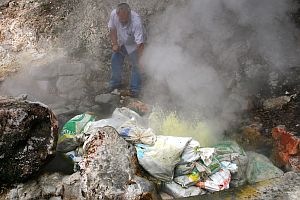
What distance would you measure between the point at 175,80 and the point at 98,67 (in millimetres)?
1471

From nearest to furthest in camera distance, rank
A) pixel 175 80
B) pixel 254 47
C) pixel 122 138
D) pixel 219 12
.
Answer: pixel 122 138, pixel 175 80, pixel 254 47, pixel 219 12

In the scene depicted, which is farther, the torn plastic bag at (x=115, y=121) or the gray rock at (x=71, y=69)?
the gray rock at (x=71, y=69)

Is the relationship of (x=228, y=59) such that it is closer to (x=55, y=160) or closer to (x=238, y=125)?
(x=238, y=125)

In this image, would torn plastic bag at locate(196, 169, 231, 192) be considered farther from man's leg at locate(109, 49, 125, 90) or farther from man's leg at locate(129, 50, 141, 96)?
man's leg at locate(109, 49, 125, 90)

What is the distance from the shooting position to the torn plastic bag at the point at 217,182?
Answer: 12.2 feet

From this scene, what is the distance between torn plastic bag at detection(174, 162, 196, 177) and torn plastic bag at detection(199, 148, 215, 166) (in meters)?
0.12

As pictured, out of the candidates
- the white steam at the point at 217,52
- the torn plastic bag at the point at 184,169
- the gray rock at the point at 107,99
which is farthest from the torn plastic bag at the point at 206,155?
the gray rock at the point at 107,99

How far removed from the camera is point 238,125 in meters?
4.98

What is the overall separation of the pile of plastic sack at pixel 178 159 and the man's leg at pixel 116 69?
1.66 m

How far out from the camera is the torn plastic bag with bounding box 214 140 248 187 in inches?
156

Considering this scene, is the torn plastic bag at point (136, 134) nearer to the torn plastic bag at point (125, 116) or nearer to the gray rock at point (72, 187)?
the torn plastic bag at point (125, 116)

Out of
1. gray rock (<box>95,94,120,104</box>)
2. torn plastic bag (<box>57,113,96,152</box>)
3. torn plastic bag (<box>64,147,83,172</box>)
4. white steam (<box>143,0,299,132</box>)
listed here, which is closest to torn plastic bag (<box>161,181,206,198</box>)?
torn plastic bag (<box>64,147,83,172</box>)

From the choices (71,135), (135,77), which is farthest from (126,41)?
(71,135)

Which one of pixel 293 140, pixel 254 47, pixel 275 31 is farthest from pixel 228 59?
pixel 293 140
